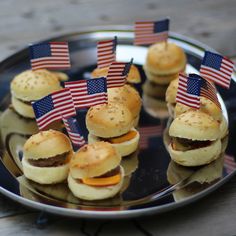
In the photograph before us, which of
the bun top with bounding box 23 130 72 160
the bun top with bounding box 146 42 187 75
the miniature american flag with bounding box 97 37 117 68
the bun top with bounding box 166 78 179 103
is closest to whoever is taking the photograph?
A: the bun top with bounding box 23 130 72 160

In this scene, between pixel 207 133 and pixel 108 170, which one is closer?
pixel 108 170

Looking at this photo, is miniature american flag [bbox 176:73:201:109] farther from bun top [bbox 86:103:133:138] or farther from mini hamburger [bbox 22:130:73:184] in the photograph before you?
mini hamburger [bbox 22:130:73:184]

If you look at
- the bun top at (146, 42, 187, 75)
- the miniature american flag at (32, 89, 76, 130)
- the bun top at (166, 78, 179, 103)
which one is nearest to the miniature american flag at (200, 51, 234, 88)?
the bun top at (166, 78, 179, 103)

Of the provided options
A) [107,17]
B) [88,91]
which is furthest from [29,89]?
[107,17]

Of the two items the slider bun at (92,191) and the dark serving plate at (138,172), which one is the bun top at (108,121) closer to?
the dark serving plate at (138,172)

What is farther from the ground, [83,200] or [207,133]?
[207,133]

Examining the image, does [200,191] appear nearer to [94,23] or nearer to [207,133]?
[207,133]

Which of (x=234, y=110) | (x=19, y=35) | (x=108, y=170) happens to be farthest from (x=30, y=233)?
(x=19, y=35)

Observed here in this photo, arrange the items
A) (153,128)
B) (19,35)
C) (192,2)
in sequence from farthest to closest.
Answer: (192,2) < (19,35) < (153,128)
